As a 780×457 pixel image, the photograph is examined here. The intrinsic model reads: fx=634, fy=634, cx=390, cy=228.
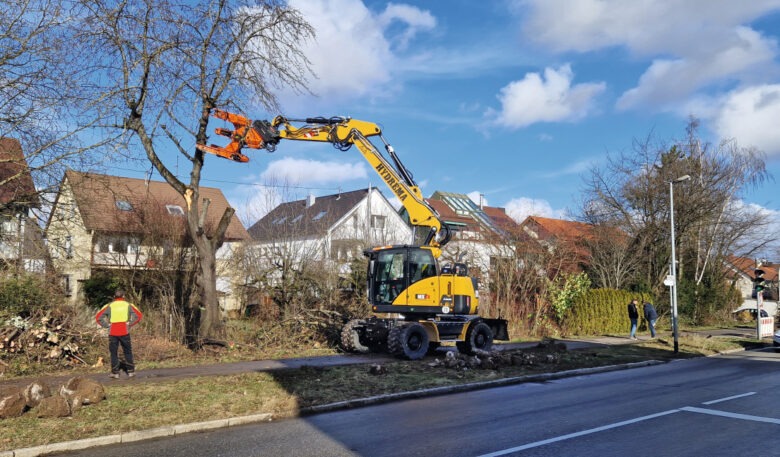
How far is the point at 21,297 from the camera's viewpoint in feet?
47.3

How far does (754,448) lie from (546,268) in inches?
783

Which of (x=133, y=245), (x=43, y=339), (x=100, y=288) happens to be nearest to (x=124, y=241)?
(x=133, y=245)

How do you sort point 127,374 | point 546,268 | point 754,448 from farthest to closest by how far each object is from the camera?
1. point 546,268
2. point 127,374
3. point 754,448

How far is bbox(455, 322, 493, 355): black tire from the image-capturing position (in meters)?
17.7

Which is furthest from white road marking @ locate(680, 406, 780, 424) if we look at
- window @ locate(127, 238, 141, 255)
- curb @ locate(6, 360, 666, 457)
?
window @ locate(127, 238, 141, 255)

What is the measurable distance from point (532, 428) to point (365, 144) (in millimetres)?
10898

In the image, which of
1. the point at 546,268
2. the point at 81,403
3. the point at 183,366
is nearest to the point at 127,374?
the point at 183,366

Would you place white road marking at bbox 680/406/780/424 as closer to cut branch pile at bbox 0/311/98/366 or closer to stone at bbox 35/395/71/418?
stone at bbox 35/395/71/418

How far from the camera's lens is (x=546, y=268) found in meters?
27.3

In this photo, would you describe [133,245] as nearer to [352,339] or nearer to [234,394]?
[352,339]

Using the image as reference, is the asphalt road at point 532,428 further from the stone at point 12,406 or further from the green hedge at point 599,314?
the green hedge at point 599,314

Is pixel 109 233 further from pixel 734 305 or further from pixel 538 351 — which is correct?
pixel 734 305

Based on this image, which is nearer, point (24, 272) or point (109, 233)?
point (24, 272)

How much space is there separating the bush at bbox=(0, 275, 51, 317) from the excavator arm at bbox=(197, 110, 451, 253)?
566cm
